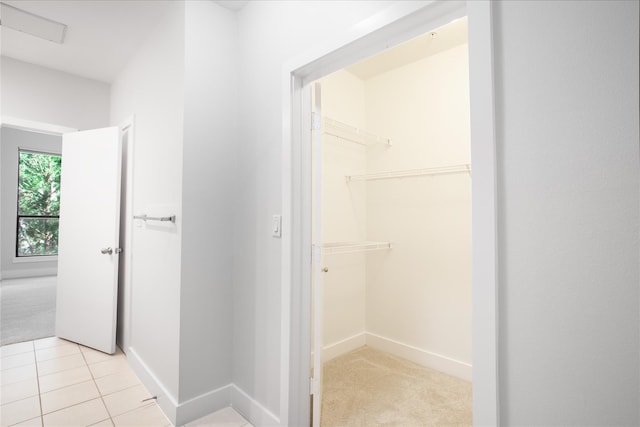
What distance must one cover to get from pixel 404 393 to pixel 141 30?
3227 mm

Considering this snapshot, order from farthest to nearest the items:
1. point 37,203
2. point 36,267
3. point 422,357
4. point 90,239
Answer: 1. point 37,203
2. point 36,267
3. point 90,239
4. point 422,357

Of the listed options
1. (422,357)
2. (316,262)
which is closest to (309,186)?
(316,262)

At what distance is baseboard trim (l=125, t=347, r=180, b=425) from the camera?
183cm

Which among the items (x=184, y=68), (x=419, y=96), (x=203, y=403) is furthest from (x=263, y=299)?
(x=419, y=96)

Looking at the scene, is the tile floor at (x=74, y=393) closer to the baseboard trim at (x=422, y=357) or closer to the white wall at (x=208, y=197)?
the white wall at (x=208, y=197)

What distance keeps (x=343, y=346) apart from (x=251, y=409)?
3.69 ft

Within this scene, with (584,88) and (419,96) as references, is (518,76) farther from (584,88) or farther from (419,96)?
(419,96)

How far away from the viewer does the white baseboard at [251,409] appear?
173 cm

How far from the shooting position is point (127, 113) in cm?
285

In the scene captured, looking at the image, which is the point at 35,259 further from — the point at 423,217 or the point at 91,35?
the point at 423,217

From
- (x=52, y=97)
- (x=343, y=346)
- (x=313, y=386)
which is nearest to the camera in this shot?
(x=313, y=386)

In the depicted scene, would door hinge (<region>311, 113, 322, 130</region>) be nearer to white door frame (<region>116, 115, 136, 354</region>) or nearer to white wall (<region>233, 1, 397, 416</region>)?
white wall (<region>233, 1, 397, 416</region>)

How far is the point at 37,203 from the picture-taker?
20.1 feet

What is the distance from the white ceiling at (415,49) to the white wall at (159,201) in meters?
1.31
